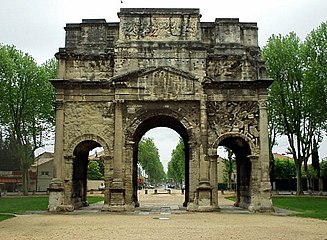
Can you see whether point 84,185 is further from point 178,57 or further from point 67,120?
point 178,57

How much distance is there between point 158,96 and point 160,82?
0.75 metres

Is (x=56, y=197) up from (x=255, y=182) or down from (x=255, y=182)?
down

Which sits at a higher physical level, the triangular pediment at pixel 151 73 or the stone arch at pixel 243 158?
the triangular pediment at pixel 151 73

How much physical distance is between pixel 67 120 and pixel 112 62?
385 cm

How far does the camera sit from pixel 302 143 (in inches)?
1390

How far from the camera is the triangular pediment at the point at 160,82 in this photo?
21766mm

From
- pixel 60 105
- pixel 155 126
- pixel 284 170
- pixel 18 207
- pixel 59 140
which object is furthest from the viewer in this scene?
pixel 284 170

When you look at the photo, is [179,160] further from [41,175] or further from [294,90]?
[294,90]

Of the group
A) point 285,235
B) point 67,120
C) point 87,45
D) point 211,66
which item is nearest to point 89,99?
point 67,120

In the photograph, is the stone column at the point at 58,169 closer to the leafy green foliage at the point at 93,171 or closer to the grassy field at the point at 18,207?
the grassy field at the point at 18,207

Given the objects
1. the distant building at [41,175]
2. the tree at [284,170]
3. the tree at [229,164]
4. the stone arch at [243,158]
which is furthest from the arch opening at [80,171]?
the tree at [284,170]

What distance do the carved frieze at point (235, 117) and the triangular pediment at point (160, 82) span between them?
5.04ft

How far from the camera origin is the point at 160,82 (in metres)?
21.9

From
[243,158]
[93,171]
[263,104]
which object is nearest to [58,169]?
[243,158]
